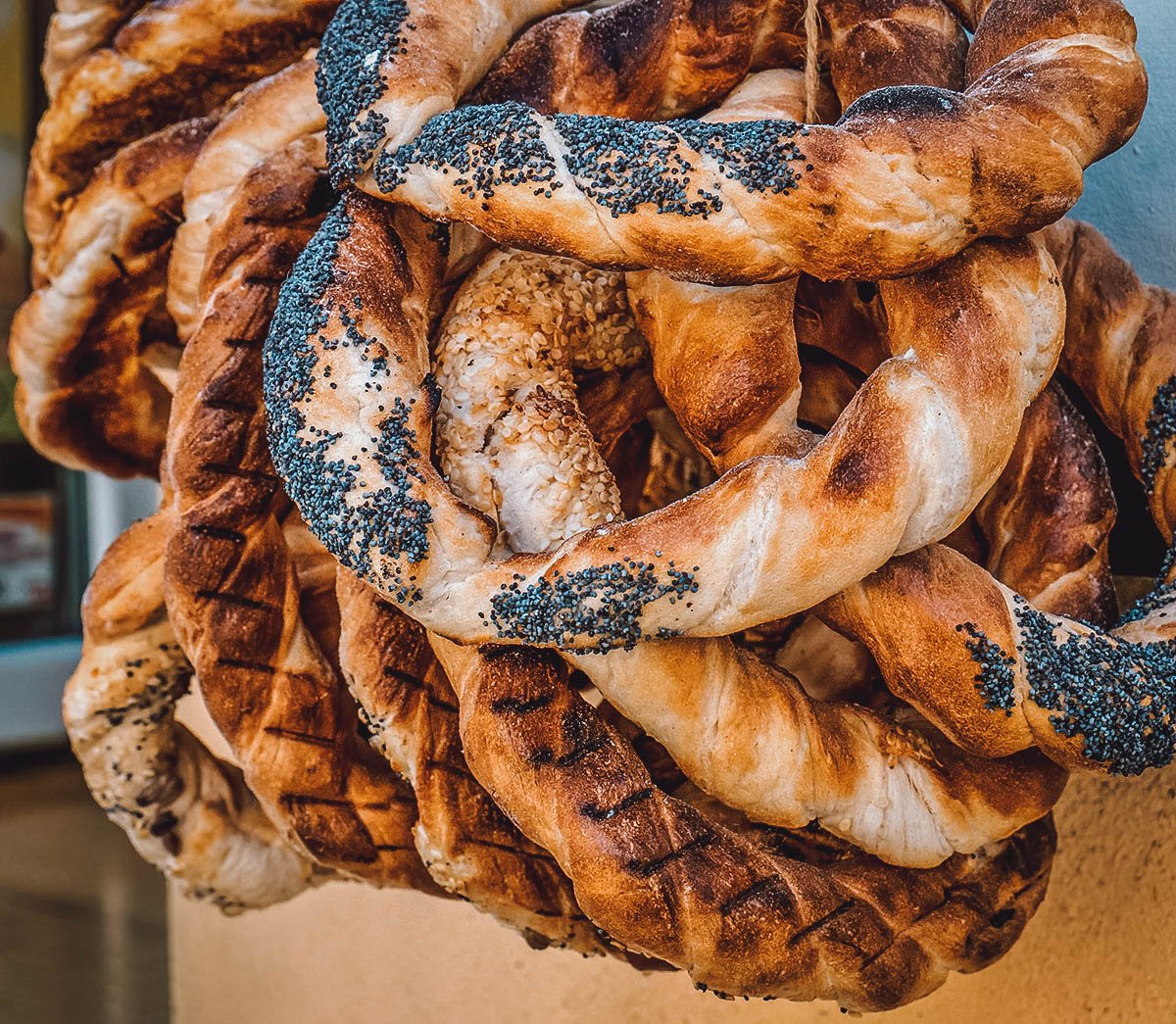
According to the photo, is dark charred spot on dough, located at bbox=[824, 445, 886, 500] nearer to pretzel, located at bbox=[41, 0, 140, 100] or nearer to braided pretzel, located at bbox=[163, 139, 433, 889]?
braided pretzel, located at bbox=[163, 139, 433, 889]

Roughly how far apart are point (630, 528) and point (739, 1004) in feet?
2.34

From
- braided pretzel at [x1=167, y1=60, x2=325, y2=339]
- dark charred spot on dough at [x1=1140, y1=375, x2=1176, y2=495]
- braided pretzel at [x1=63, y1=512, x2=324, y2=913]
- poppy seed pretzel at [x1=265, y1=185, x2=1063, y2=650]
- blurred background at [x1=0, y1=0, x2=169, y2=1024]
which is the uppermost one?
braided pretzel at [x1=167, y1=60, x2=325, y2=339]

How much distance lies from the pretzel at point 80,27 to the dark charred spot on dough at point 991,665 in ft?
3.01

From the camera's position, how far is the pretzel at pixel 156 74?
98 centimetres

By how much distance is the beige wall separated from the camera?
0.87 metres

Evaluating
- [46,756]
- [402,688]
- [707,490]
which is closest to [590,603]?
[707,490]

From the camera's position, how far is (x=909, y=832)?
2.25 feet

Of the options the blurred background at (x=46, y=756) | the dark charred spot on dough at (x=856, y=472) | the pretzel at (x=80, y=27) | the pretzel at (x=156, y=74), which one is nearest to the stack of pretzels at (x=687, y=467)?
the dark charred spot on dough at (x=856, y=472)

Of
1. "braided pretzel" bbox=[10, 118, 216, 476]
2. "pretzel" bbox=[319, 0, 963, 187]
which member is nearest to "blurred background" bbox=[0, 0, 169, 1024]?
"braided pretzel" bbox=[10, 118, 216, 476]

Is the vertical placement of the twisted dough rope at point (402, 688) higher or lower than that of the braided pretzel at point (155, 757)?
higher

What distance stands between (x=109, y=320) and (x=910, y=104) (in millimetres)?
776

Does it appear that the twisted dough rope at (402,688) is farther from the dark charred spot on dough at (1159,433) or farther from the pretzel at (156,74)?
the dark charred spot on dough at (1159,433)

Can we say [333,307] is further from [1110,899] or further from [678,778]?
[1110,899]

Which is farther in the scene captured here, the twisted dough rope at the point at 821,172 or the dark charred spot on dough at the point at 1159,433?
the dark charred spot on dough at the point at 1159,433
